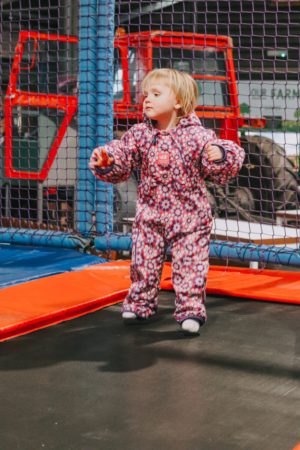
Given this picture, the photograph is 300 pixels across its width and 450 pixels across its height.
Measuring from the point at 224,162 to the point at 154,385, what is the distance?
81 centimetres

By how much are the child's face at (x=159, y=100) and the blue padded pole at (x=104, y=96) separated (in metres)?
1.36

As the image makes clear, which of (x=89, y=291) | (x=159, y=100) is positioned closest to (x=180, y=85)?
(x=159, y=100)

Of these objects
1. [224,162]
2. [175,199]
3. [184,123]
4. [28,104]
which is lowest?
[175,199]

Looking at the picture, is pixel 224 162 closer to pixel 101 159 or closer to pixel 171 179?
pixel 171 179

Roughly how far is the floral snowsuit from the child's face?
67 mm

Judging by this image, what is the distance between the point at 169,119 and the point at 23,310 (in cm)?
83

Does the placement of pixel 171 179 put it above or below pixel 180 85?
below

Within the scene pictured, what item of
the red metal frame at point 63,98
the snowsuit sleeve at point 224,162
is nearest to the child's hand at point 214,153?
the snowsuit sleeve at point 224,162

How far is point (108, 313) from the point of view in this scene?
2.87 m

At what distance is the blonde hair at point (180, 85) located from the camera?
259 centimetres

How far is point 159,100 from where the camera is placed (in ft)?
8.49

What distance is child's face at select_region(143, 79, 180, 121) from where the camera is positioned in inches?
102

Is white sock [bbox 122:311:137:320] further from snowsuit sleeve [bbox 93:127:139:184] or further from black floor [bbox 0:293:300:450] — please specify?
snowsuit sleeve [bbox 93:127:139:184]

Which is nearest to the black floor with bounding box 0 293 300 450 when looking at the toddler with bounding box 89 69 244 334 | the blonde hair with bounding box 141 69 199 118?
the toddler with bounding box 89 69 244 334
